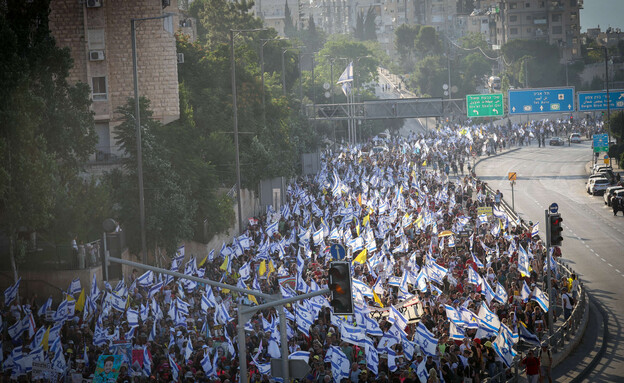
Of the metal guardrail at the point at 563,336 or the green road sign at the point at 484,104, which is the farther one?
the green road sign at the point at 484,104

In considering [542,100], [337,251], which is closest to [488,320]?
[337,251]

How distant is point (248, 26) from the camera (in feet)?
292

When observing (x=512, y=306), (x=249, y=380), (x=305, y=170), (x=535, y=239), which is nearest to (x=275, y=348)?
(x=249, y=380)

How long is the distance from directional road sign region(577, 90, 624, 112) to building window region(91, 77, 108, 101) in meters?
46.1

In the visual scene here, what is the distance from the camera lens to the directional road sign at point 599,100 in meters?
75.9

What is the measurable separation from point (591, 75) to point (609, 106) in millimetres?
80576

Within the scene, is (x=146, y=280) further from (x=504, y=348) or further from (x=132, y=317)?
(x=504, y=348)

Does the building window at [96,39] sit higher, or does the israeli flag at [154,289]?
the building window at [96,39]

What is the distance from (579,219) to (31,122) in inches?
1360

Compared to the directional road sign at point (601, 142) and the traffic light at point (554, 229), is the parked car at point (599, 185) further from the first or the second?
the traffic light at point (554, 229)

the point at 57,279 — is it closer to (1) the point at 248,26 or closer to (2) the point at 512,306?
(2) the point at 512,306

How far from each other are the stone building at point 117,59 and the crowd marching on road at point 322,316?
7381 millimetres

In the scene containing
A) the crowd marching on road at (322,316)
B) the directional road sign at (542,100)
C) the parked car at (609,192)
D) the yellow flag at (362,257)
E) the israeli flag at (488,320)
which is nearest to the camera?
the crowd marching on road at (322,316)

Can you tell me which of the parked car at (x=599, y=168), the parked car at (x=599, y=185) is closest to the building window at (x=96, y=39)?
the parked car at (x=599, y=185)
